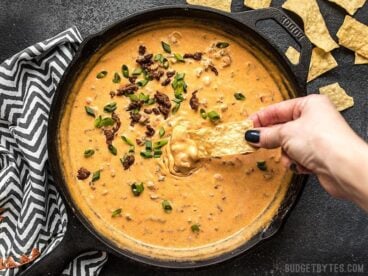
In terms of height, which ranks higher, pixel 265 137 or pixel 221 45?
pixel 221 45

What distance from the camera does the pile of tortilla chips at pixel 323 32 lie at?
2.90 metres

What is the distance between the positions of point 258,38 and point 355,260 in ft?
3.47

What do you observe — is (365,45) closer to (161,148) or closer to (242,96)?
(242,96)

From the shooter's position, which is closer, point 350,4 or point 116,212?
point 116,212

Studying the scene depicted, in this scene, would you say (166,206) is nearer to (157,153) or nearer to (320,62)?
(157,153)

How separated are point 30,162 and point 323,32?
1.38m

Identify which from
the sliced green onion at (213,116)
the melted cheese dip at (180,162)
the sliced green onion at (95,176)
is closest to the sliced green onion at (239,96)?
the melted cheese dip at (180,162)

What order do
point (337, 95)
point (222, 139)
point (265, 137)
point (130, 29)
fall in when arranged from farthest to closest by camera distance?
1. point (337, 95)
2. point (130, 29)
3. point (222, 139)
4. point (265, 137)

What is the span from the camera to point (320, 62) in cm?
292

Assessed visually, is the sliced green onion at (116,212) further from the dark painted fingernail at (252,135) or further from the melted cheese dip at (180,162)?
the dark painted fingernail at (252,135)

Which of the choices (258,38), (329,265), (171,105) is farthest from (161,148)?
(329,265)

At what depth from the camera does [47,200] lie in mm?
2891

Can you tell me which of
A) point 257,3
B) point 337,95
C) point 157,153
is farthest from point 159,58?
point 337,95

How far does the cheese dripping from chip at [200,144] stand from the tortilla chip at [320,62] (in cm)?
55
